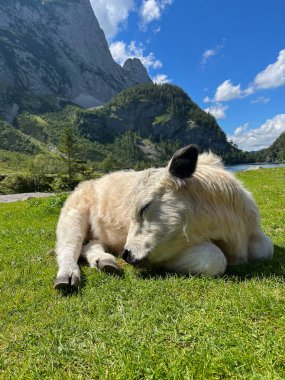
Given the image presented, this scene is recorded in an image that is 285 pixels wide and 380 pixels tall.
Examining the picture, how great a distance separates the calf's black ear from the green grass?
164 cm

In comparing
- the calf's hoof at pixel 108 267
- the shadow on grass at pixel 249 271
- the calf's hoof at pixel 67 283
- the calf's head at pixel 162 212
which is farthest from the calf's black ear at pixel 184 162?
the calf's hoof at pixel 67 283

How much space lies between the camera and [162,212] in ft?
18.0

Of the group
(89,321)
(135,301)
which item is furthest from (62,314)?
(135,301)

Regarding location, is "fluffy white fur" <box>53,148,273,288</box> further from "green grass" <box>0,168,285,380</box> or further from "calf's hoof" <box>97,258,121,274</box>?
"green grass" <box>0,168,285,380</box>

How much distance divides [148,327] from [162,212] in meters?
2.17

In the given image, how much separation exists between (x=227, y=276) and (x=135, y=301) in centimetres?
148

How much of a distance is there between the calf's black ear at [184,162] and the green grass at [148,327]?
64.7 inches

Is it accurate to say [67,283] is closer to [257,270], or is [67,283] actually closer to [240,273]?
[240,273]

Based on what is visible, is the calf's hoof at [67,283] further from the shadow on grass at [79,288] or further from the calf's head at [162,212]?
the calf's head at [162,212]

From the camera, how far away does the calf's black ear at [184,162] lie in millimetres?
5301

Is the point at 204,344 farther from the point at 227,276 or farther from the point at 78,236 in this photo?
the point at 78,236

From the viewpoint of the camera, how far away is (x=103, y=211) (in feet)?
24.7

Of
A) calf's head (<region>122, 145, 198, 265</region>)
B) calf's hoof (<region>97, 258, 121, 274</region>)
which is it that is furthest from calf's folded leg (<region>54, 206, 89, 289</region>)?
calf's head (<region>122, 145, 198, 265</region>)

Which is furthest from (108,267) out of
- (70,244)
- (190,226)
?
(190,226)
